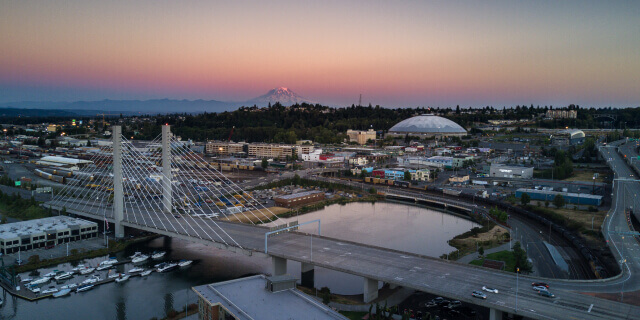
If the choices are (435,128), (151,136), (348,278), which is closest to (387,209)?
(348,278)

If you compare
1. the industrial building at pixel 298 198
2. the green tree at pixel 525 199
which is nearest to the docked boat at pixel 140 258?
the industrial building at pixel 298 198

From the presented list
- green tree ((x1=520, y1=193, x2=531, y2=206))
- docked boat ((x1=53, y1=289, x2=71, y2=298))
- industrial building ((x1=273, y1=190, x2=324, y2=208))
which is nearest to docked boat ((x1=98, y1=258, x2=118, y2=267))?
docked boat ((x1=53, y1=289, x2=71, y2=298))

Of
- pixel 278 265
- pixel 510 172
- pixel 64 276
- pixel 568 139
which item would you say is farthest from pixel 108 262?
pixel 568 139

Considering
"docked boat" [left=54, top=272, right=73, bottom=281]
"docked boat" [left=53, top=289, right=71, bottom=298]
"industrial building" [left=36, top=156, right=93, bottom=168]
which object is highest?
"industrial building" [left=36, top=156, right=93, bottom=168]

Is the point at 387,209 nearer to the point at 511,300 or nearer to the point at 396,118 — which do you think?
the point at 511,300

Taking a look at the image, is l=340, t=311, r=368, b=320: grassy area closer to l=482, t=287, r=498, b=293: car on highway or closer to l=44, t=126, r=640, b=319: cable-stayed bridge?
l=44, t=126, r=640, b=319: cable-stayed bridge

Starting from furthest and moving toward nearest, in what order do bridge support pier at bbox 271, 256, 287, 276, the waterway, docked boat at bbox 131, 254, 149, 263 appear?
docked boat at bbox 131, 254, 149, 263, bridge support pier at bbox 271, 256, 287, 276, the waterway
